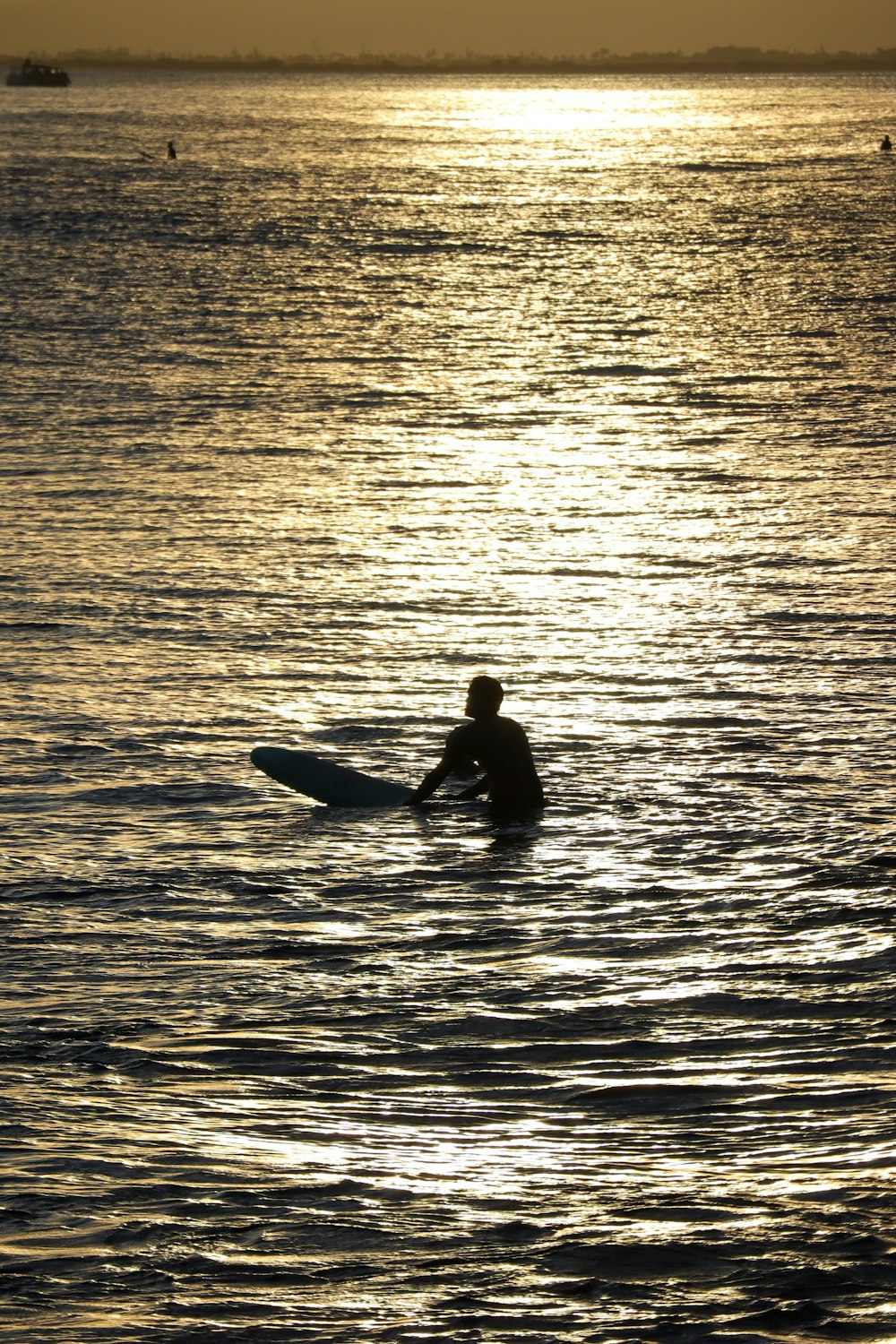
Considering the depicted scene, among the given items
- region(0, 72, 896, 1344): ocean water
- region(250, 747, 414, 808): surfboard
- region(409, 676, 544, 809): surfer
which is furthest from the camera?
region(250, 747, 414, 808): surfboard

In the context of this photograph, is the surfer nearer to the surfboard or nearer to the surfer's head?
→ the surfer's head

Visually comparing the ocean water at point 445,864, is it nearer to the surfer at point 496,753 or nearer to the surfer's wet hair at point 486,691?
the surfer at point 496,753

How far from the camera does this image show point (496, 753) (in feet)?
50.8

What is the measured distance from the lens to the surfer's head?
15.3 metres

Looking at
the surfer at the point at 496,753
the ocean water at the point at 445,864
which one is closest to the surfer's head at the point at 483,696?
the surfer at the point at 496,753

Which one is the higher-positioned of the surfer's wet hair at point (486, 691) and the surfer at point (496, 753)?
the surfer's wet hair at point (486, 691)

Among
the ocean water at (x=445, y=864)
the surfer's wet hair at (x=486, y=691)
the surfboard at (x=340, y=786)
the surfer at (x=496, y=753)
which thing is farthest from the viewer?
the surfboard at (x=340, y=786)

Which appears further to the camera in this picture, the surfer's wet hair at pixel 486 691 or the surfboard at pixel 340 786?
the surfboard at pixel 340 786

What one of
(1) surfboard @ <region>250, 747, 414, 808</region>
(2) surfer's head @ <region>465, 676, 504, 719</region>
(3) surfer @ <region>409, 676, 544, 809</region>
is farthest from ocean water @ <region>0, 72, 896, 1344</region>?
(2) surfer's head @ <region>465, 676, 504, 719</region>

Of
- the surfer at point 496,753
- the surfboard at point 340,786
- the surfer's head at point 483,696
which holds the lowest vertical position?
the surfboard at point 340,786

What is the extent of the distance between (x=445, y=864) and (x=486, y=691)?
159 centimetres

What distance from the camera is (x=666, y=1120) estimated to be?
30.8 ft

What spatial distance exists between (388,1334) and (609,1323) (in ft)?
2.95

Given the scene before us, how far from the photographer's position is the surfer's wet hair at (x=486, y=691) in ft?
50.2
